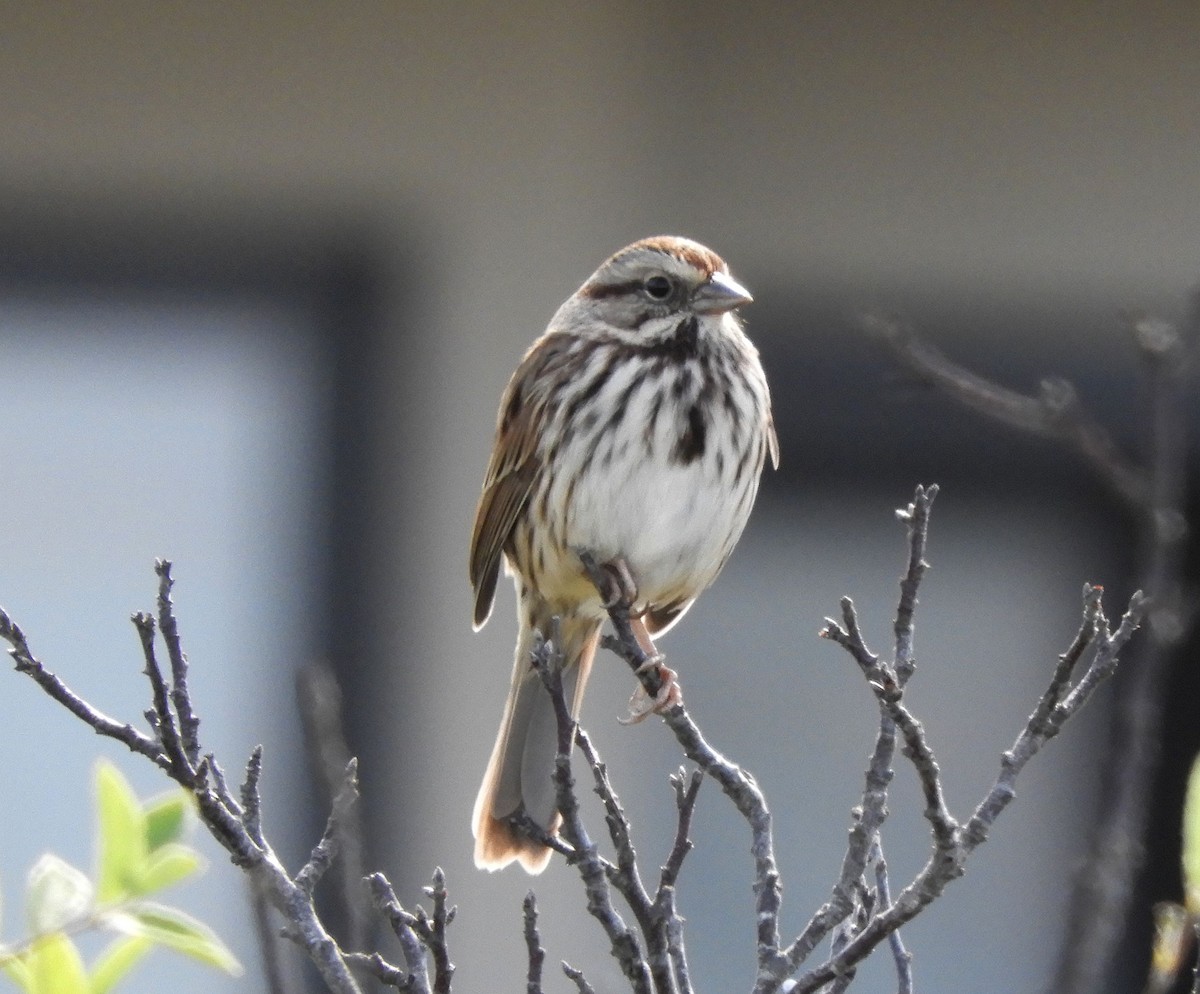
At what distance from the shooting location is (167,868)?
5.75ft

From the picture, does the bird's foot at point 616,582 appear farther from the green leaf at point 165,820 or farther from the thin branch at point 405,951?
the green leaf at point 165,820

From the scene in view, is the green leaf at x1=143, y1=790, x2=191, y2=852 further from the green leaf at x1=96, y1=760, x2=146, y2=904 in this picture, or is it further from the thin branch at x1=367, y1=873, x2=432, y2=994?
the thin branch at x1=367, y1=873, x2=432, y2=994

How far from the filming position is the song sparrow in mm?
3395

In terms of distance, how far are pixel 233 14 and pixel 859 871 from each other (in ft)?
14.5

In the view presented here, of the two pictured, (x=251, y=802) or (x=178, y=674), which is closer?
(x=178, y=674)

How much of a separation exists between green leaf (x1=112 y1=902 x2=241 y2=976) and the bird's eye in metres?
2.04

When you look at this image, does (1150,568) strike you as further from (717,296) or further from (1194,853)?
(717,296)

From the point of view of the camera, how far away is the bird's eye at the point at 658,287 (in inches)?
142

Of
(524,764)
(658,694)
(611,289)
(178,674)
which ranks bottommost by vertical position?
(524,764)

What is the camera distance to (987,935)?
6.22 m

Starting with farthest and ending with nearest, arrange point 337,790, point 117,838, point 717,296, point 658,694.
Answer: point 717,296, point 658,694, point 337,790, point 117,838

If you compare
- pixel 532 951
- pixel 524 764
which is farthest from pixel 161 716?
pixel 524 764

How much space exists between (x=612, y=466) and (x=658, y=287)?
0.40 metres

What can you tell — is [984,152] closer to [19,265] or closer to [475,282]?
[475,282]
